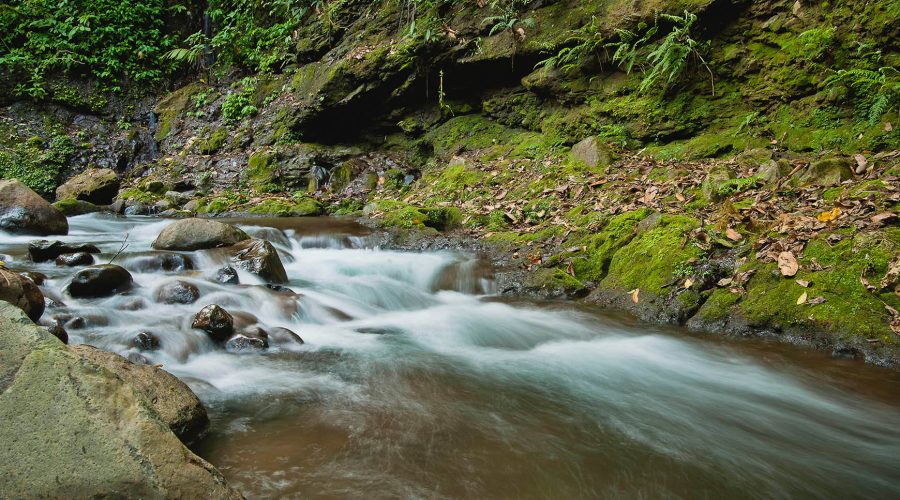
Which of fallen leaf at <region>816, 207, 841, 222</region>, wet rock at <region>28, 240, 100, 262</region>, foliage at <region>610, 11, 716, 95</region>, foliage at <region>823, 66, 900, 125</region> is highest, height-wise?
foliage at <region>610, 11, 716, 95</region>

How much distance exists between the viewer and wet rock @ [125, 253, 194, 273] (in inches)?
230

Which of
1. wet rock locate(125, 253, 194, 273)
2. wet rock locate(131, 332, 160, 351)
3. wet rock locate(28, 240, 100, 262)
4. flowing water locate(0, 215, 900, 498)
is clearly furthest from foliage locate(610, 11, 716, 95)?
wet rock locate(28, 240, 100, 262)

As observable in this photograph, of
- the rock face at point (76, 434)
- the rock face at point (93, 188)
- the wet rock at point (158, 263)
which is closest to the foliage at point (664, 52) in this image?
the wet rock at point (158, 263)

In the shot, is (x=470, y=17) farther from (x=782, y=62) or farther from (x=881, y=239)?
(x=881, y=239)

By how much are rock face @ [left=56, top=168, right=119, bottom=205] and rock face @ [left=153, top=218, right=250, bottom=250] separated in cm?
789

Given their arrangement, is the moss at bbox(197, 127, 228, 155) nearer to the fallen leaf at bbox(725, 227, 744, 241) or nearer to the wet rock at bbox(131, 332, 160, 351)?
the wet rock at bbox(131, 332, 160, 351)

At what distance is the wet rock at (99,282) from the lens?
4.69 meters

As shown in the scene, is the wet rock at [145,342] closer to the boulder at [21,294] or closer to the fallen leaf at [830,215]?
the boulder at [21,294]

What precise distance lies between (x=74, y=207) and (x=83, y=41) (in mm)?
8977

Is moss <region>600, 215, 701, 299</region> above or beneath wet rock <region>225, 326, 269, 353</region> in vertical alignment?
above

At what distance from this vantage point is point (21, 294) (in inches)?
136

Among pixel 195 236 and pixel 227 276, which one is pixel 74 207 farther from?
pixel 227 276

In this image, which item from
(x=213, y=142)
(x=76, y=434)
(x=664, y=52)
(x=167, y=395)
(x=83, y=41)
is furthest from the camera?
(x=83, y=41)

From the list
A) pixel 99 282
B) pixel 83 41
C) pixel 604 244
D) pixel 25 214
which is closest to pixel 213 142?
pixel 83 41
